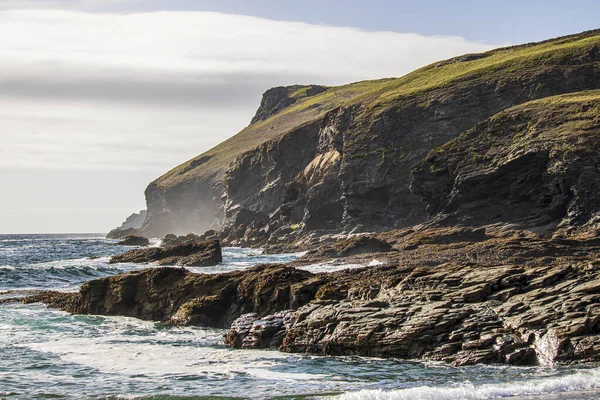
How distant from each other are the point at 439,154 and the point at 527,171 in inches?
402

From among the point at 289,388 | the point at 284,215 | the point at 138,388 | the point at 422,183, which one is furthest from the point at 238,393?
the point at 284,215

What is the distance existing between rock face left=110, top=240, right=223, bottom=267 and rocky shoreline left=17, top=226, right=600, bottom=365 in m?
29.2

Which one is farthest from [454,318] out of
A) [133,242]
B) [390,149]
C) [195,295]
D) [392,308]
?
[133,242]

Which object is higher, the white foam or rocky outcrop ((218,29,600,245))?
rocky outcrop ((218,29,600,245))

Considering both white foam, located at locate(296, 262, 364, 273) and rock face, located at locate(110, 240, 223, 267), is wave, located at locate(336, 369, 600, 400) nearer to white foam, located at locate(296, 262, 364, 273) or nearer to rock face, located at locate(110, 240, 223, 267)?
white foam, located at locate(296, 262, 364, 273)

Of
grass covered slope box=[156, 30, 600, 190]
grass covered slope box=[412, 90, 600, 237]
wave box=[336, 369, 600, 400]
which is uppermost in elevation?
grass covered slope box=[156, 30, 600, 190]

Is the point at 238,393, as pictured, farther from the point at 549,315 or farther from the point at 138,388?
the point at 549,315

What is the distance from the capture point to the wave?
706 inches

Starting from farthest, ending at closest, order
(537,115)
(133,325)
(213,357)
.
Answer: (537,115) → (133,325) → (213,357)

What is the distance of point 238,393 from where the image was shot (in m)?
19.0

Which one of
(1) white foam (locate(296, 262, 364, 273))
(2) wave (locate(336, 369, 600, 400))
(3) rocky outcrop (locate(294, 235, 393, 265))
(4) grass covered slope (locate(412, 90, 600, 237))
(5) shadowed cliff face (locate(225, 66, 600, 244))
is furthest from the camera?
(5) shadowed cliff face (locate(225, 66, 600, 244))

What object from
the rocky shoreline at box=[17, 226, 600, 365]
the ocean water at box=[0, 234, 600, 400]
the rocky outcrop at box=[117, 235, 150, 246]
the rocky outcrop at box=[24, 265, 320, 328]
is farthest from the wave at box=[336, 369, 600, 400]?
the rocky outcrop at box=[117, 235, 150, 246]

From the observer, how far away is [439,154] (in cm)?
6725

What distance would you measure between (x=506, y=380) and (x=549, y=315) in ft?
10.6
